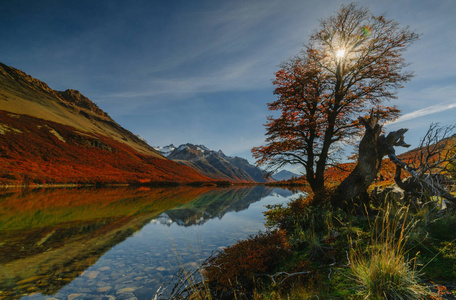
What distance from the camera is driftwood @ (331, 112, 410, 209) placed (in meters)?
7.76

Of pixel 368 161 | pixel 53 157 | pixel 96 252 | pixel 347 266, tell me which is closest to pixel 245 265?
pixel 347 266

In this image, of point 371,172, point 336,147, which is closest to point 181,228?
point 371,172

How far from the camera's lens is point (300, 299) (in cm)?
316

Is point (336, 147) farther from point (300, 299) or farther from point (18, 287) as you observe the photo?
point (18, 287)

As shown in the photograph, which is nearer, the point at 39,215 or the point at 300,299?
the point at 300,299

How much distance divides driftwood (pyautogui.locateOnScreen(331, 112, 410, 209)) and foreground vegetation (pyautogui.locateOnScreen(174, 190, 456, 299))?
1467 millimetres

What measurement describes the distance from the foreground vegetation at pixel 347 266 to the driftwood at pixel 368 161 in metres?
1.47

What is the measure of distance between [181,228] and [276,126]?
850cm

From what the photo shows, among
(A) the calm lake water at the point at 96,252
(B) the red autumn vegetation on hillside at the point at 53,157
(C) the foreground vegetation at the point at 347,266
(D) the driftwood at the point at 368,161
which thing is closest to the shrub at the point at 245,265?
(C) the foreground vegetation at the point at 347,266

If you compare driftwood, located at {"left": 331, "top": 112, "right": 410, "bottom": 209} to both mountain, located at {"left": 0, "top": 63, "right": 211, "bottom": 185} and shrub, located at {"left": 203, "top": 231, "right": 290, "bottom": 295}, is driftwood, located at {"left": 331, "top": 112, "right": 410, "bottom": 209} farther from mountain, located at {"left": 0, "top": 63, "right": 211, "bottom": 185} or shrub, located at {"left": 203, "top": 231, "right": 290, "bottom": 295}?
mountain, located at {"left": 0, "top": 63, "right": 211, "bottom": 185}

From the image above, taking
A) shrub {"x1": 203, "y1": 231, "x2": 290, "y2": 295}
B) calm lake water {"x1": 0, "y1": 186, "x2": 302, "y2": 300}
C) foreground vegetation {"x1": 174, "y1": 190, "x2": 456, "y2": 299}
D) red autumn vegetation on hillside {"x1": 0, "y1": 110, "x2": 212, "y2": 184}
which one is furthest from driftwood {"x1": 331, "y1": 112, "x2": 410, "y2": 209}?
red autumn vegetation on hillside {"x1": 0, "y1": 110, "x2": 212, "y2": 184}

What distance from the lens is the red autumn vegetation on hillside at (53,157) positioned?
3104 cm

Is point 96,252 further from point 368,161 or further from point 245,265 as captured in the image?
point 368,161

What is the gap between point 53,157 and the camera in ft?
130
